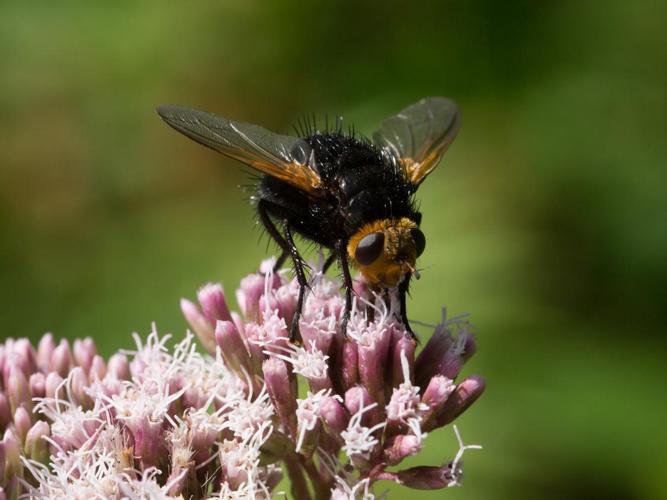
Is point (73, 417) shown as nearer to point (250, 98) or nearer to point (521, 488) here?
point (521, 488)

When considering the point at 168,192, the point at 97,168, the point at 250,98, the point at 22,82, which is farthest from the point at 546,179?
the point at 22,82

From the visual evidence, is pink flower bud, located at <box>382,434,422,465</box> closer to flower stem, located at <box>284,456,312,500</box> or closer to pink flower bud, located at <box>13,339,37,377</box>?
flower stem, located at <box>284,456,312,500</box>

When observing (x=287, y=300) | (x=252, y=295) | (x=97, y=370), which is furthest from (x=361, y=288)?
(x=97, y=370)

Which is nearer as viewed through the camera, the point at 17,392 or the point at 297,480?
the point at 297,480

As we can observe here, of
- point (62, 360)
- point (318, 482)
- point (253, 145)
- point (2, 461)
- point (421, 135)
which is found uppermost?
point (421, 135)

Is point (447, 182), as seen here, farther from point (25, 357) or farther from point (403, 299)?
point (25, 357)

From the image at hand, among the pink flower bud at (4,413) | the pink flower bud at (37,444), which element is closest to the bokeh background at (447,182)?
the pink flower bud at (4,413)
